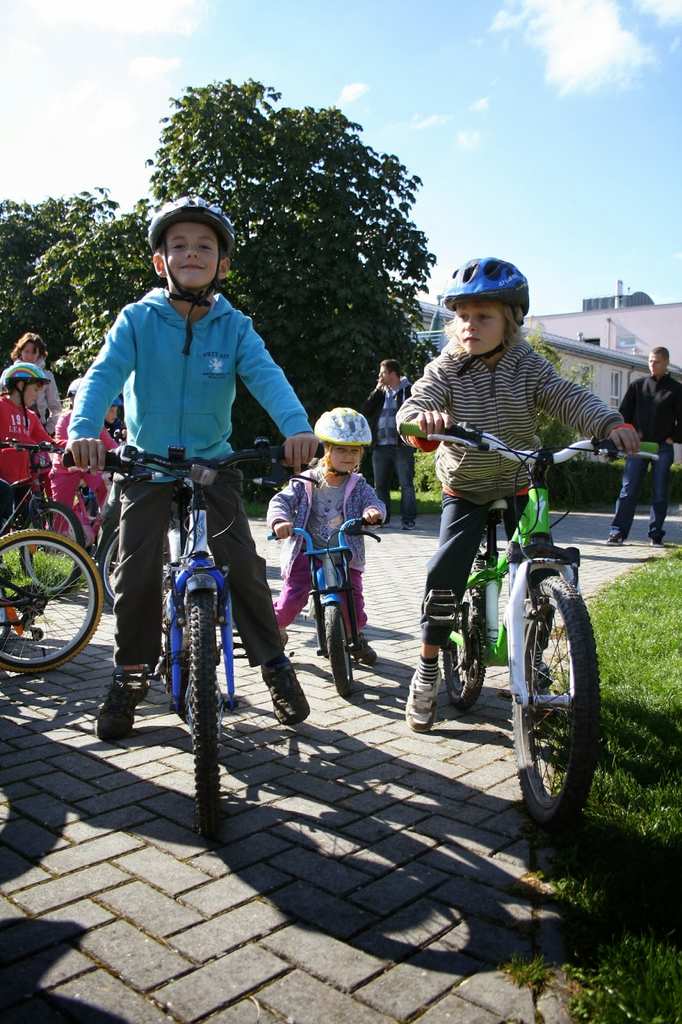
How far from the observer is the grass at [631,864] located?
6.95 feet

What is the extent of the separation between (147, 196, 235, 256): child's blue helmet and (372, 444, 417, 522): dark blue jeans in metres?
9.67

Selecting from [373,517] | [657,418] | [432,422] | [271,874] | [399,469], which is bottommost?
[271,874]

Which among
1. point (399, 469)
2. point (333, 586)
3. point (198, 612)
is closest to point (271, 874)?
point (198, 612)

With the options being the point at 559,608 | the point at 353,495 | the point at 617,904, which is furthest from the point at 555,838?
the point at 353,495

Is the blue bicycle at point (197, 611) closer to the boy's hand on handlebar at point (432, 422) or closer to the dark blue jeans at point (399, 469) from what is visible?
the boy's hand on handlebar at point (432, 422)

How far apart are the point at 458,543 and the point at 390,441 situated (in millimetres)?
9284

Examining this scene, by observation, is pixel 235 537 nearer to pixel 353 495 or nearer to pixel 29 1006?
pixel 353 495

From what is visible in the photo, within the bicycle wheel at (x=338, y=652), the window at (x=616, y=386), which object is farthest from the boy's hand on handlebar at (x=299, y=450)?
the window at (x=616, y=386)

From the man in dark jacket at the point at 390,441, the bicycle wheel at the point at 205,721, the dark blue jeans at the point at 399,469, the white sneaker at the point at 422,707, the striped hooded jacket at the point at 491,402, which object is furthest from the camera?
the dark blue jeans at the point at 399,469

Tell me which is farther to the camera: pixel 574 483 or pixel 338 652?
pixel 574 483

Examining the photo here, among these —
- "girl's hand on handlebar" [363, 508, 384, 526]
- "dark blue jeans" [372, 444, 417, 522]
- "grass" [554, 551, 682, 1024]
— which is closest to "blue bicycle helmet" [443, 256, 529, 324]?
"girl's hand on handlebar" [363, 508, 384, 526]

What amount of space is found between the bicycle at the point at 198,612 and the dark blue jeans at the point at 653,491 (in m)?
8.44

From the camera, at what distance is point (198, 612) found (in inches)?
124

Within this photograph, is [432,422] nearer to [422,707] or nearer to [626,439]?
[626,439]
